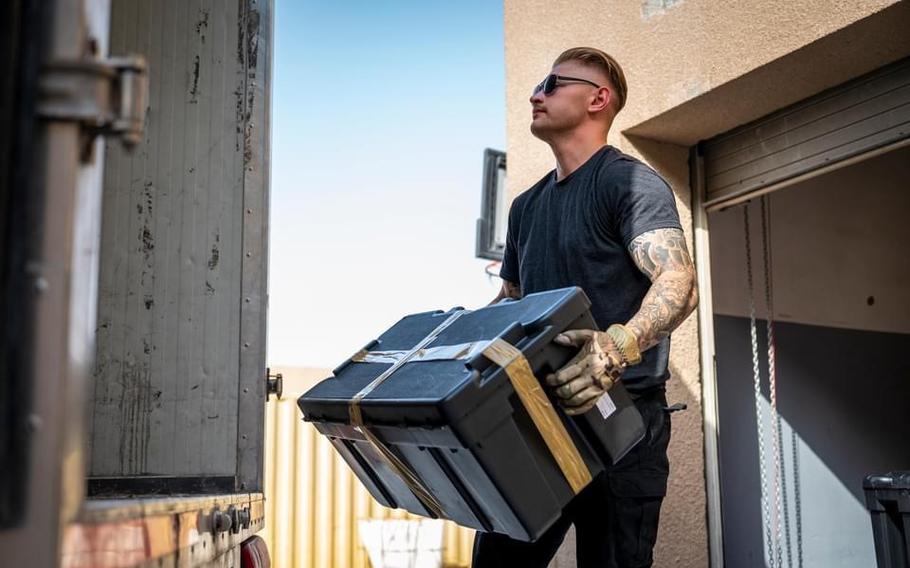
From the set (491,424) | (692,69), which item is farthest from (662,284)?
(692,69)

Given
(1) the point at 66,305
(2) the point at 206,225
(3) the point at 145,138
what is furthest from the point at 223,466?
(1) the point at 66,305

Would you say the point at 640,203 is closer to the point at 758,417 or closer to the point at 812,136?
the point at 812,136

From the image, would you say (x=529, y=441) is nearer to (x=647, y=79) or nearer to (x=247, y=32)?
(x=247, y=32)

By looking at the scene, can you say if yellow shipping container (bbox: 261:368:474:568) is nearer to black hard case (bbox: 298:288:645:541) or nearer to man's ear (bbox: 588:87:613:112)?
man's ear (bbox: 588:87:613:112)

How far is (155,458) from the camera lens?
2.67 m

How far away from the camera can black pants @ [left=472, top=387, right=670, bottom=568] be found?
2.46m

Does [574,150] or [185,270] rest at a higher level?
[574,150]

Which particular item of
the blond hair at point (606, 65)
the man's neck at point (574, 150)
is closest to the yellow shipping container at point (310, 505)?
the man's neck at point (574, 150)

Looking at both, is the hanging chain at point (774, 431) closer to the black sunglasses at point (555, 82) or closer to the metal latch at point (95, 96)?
the black sunglasses at point (555, 82)

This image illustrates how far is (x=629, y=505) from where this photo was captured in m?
2.47

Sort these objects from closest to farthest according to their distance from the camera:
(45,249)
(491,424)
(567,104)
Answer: (45,249), (491,424), (567,104)

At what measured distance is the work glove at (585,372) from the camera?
6.88ft

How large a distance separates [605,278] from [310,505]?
17.4 ft

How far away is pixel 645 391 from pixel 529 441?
22.7 inches
